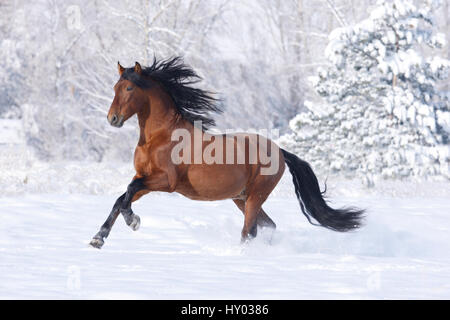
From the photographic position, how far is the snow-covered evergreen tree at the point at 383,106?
15.6 metres

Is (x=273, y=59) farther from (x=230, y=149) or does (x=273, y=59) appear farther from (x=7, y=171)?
(x=230, y=149)

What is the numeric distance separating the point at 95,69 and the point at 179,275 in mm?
20431

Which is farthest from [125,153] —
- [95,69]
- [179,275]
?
[179,275]

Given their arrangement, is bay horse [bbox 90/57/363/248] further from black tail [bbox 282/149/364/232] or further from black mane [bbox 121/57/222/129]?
black tail [bbox 282/149/364/232]

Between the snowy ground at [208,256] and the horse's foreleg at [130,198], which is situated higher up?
the horse's foreleg at [130,198]

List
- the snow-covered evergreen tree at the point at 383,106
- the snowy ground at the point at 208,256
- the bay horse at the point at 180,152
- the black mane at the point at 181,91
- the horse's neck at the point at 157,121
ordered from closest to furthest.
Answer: the snowy ground at the point at 208,256 → the bay horse at the point at 180,152 → the horse's neck at the point at 157,121 → the black mane at the point at 181,91 → the snow-covered evergreen tree at the point at 383,106

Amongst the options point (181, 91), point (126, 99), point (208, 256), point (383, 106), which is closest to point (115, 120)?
point (126, 99)

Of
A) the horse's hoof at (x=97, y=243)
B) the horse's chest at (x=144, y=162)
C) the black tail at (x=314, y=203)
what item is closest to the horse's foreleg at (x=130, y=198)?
the horse's chest at (x=144, y=162)

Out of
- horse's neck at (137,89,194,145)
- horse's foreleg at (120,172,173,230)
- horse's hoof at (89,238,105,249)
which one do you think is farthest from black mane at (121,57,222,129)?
horse's hoof at (89,238,105,249)

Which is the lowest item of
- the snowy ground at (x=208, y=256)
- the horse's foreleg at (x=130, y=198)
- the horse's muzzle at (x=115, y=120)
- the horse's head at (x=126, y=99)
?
the snowy ground at (x=208, y=256)

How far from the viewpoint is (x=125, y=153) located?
24.7 meters

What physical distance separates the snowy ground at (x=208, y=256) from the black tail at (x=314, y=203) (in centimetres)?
26

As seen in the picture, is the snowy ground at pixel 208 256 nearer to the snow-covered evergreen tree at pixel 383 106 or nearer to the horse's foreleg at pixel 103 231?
the horse's foreleg at pixel 103 231

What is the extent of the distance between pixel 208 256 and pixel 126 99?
158 cm
